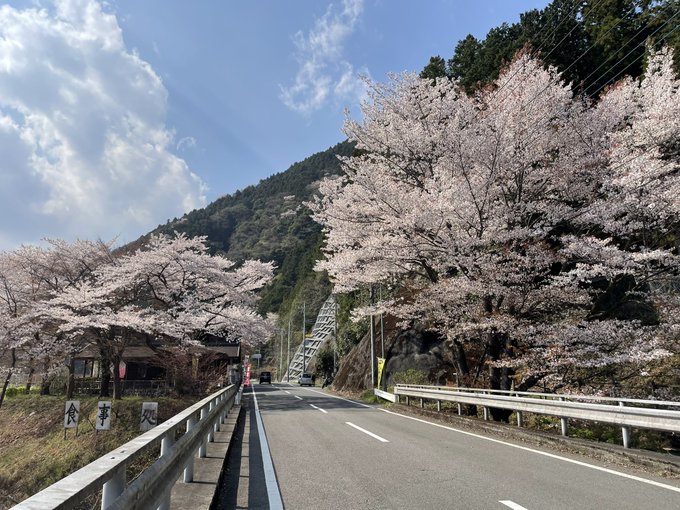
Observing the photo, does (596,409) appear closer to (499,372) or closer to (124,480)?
(499,372)

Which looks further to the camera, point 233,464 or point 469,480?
point 233,464

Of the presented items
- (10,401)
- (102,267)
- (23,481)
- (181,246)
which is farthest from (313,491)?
(10,401)

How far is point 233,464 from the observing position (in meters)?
7.69

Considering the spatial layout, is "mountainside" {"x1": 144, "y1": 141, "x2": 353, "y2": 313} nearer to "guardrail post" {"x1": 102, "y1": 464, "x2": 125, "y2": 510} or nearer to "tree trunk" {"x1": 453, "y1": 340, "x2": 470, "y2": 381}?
"tree trunk" {"x1": 453, "y1": 340, "x2": 470, "y2": 381}

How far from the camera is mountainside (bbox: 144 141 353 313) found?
106188 mm

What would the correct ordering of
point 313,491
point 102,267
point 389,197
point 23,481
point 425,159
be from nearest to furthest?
1. point 313,491
2. point 389,197
3. point 425,159
4. point 23,481
5. point 102,267

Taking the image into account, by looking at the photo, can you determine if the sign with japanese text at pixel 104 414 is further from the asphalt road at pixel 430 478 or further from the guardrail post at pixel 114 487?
the guardrail post at pixel 114 487

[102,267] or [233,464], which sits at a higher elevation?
[102,267]

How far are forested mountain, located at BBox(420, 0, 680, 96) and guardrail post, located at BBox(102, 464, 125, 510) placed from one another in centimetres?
2536

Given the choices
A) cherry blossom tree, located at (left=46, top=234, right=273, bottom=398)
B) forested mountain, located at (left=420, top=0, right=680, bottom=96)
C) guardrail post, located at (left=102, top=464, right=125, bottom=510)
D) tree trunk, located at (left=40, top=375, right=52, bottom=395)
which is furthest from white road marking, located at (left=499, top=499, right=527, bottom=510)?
tree trunk, located at (left=40, top=375, right=52, bottom=395)

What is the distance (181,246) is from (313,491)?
2274 centimetres

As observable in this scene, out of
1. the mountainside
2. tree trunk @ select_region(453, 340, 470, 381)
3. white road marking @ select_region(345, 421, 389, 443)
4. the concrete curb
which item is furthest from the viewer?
the mountainside

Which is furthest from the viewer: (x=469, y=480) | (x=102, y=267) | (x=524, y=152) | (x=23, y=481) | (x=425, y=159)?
(x=102, y=267)

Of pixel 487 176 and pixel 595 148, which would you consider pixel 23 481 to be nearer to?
pixel 487 176
